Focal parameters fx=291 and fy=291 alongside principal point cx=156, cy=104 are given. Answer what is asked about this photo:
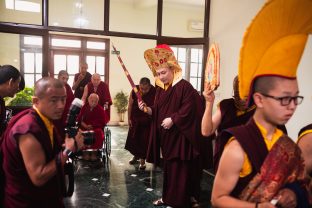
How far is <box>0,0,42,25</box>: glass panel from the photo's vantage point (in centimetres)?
386

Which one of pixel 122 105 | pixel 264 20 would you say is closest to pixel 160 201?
pixel 264 20

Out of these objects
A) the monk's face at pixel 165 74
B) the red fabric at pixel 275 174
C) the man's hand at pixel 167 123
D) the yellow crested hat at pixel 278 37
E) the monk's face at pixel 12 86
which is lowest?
the man's hand at pixel 167 123

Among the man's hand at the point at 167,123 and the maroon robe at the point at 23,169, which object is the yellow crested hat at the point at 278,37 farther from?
the man's hand at the point at 167,123

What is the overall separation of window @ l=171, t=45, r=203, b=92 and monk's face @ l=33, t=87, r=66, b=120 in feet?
12.3

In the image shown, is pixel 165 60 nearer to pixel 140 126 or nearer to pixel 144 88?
pixel 144 88

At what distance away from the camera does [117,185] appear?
368 centimetres

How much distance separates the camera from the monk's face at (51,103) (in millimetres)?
1489

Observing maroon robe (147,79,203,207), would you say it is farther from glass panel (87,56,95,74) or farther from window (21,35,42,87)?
glass panel (87,56,95,74)

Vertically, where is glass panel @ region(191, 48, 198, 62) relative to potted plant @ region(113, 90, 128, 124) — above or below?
above

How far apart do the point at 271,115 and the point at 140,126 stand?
356cm

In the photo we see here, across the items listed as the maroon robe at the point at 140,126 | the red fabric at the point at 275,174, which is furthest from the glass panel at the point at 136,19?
the red fabric at the point at 275,174

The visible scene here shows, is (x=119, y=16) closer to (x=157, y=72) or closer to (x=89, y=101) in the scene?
(x=89, y=101)

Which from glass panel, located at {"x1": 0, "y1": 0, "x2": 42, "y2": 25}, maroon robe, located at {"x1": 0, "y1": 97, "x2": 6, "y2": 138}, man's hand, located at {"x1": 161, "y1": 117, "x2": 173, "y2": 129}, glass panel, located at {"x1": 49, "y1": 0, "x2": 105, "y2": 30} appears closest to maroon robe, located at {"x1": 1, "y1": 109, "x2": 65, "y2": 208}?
maroon robe, located at {"x1": 0, "y1": 97, "x2": 6, "y2": 138}

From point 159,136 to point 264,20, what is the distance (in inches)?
96.4
